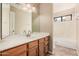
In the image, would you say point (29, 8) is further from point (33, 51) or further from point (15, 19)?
point (33, 51)

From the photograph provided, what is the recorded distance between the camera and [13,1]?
1451 mm

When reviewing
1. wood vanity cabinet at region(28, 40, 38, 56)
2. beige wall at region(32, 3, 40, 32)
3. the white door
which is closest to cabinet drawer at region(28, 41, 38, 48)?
wood vanity cabinet at region(28, 40, 38, 56)

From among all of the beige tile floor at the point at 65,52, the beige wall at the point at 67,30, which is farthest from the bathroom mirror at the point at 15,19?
the beige tile floor at the point at 65,52

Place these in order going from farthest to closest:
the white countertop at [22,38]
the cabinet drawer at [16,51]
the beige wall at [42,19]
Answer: the beige wall at [42,19]
the white countertop at [22,38]
the cabinet drawer at [16,51]

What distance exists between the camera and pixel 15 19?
1.52m

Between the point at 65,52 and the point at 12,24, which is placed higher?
the point at 12,24

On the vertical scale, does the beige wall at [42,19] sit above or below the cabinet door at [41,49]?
above

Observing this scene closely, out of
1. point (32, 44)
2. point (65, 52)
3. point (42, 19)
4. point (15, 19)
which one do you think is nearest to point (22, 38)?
point (32, 44)

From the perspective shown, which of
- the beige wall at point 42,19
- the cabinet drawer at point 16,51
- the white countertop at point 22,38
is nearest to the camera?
the cabinet drawer at point 16,51

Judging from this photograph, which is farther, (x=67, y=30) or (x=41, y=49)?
(x=41, y=49)

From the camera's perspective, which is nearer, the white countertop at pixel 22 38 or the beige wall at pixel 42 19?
the white countertop at pixel 22 38

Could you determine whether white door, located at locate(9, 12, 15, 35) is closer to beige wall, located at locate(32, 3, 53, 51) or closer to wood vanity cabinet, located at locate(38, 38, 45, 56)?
beige wall, located at locate(32, 3, 53, 51)

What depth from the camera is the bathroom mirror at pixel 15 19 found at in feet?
4.82

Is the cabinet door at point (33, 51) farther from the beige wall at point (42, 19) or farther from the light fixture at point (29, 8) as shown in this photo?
the light fixture at point (29, 8)
